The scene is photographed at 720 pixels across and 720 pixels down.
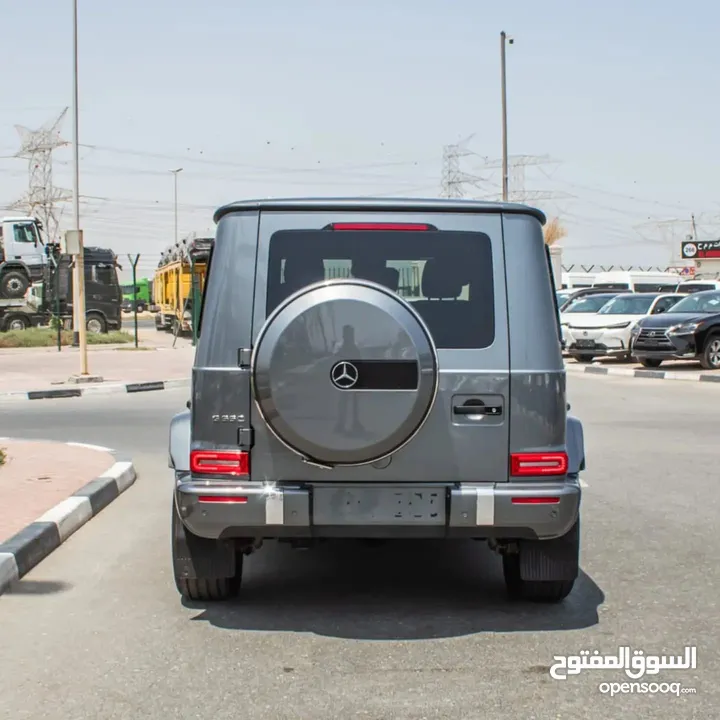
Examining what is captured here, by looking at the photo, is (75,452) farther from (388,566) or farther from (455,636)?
(455,636)

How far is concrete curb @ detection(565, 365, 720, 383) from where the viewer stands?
21.0 meters

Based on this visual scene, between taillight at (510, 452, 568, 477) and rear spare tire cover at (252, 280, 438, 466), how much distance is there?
0.52 m

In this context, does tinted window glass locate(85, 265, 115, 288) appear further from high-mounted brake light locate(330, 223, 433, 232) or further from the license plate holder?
the license plate holder

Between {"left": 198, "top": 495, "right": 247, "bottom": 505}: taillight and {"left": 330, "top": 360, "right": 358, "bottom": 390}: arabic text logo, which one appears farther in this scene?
{"left": 198, "top": 495, "right": 247, "bottom": 505}: taillight

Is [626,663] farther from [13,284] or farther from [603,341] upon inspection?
[13,284]

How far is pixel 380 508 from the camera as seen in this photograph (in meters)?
5.02

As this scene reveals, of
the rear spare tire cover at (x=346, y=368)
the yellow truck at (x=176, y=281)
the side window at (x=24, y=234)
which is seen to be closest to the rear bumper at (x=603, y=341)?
the yellow truck at (x=176, y=281)

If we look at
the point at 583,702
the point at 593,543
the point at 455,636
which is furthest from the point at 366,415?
the point at 593,543

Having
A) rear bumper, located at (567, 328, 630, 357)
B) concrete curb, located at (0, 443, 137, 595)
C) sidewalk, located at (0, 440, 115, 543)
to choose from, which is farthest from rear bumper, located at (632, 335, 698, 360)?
concrete curb, located at (0, 443, 137, 595)

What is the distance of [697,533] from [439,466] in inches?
122

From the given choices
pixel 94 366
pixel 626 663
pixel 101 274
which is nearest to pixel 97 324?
pixel 101 274

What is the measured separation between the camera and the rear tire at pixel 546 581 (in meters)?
5.41

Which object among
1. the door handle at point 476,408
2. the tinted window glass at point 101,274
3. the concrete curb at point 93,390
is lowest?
the concrete curb at point 93,390

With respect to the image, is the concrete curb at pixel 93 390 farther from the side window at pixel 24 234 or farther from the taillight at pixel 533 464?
the side window at pixel 24 234
